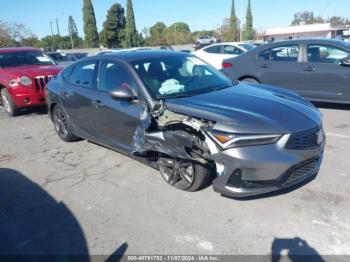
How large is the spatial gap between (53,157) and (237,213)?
335 cm

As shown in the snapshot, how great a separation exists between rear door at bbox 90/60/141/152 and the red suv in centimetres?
398

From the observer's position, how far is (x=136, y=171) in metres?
4.68

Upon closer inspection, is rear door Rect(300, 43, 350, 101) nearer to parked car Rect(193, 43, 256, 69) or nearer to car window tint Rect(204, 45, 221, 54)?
parked car Rect(193, 43, 256, 69)

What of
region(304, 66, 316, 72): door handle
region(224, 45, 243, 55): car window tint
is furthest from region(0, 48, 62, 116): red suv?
region(224, 45, 243, 55): car window tint

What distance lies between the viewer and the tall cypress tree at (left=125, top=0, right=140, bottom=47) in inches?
2292

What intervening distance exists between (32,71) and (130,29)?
5226 centimetres

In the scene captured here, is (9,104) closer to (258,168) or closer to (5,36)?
(258,168)

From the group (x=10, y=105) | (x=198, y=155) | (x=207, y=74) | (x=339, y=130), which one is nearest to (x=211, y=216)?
(x=198, y=155)

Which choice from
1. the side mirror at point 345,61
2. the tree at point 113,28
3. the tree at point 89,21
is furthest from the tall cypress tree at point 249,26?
the side mirror at point 345,61

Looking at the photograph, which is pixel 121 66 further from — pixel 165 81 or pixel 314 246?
pixel 314 246

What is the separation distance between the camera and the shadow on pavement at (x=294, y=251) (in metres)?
2.78

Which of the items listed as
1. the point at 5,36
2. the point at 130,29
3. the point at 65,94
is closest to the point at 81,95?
the point at 65,94

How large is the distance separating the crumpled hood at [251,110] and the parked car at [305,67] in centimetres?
342

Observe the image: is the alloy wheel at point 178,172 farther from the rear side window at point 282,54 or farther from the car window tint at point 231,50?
the car window tint at point 231,50
